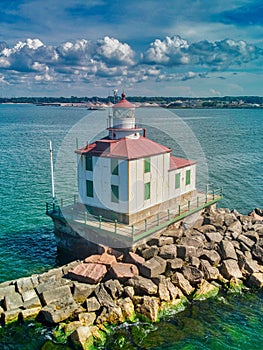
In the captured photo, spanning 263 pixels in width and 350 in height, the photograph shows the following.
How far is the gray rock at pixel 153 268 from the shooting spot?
16984 mm

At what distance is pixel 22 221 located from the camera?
88.6 ft

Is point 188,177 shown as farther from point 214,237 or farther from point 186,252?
point 186,252

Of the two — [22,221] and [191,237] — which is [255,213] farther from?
[22,221]

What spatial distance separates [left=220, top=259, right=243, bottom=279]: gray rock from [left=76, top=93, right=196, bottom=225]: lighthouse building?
5284 mm

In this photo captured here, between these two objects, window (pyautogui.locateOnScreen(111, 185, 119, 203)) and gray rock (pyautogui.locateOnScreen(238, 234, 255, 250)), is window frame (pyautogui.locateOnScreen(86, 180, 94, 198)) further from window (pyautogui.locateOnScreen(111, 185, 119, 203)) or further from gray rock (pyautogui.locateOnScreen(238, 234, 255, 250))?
gray rock (pyautogui.locateOnScreen(238, 234, 255, 250))

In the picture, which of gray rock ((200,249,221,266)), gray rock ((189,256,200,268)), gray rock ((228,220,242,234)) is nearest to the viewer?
gray rock ((189,256,200,268))

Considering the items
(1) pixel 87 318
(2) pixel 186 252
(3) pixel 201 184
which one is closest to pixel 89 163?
(2) pixel 186 252

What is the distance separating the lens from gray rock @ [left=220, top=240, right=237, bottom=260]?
63.5ft

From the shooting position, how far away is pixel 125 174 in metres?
19.4

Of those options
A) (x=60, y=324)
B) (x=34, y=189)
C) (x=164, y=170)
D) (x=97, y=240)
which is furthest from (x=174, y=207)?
(x=34, y=189)

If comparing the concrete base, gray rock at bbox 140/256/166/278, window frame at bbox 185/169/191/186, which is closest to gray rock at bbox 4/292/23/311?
gray rock at bbox 140/256/166/278

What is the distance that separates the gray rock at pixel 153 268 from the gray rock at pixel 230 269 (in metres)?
3.36

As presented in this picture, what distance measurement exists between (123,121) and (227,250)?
383 inches

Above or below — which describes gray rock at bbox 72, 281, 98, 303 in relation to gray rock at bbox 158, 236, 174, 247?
below
